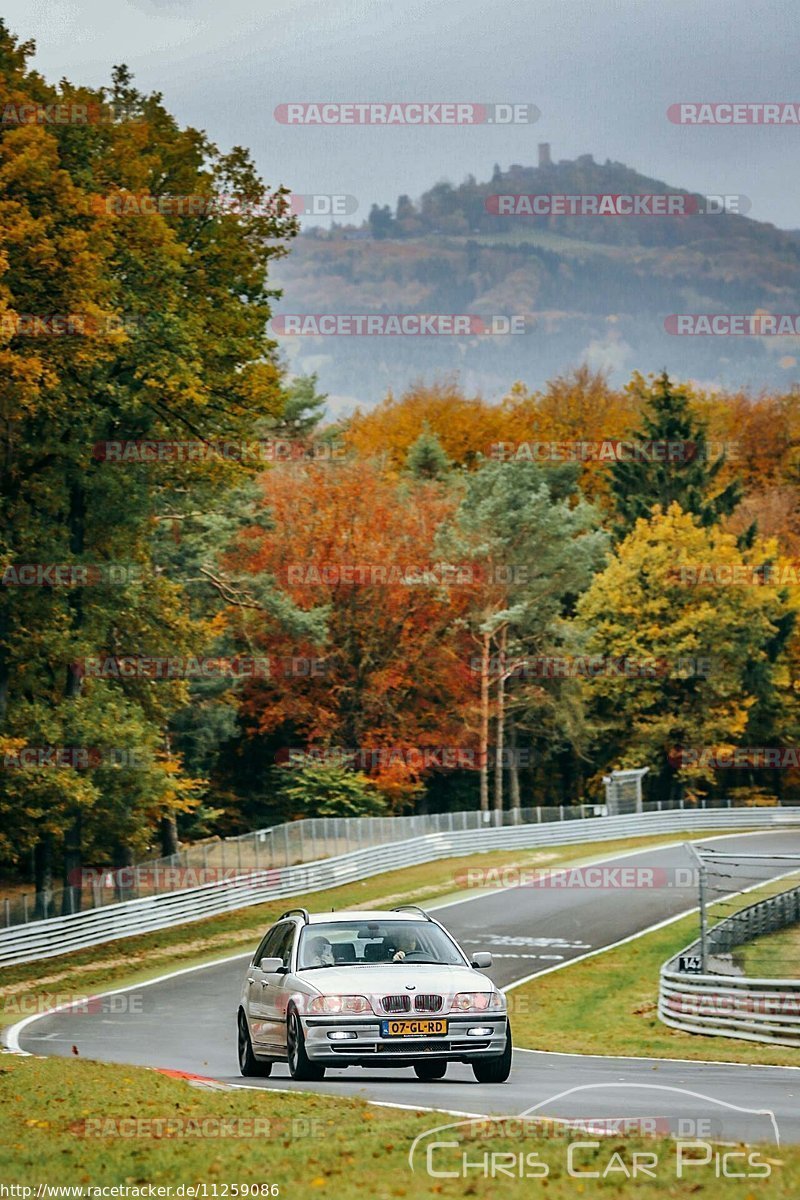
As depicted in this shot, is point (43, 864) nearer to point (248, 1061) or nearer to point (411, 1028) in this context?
point (248, 1061)

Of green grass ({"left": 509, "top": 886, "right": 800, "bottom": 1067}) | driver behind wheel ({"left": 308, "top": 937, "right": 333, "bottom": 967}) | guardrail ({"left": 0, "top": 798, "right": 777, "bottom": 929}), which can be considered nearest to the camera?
driver behind wheel ({"left": 308, "top": 937, "right": 333, "bottom": 967})

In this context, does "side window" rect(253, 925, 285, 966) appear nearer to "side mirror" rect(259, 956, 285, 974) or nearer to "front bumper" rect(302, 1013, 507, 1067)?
"side mirror" rect(259, 956, 285, 974)

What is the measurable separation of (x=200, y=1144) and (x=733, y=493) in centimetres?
8126

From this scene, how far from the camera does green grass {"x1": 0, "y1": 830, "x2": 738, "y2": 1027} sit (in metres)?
31.7

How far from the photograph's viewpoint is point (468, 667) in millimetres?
73000

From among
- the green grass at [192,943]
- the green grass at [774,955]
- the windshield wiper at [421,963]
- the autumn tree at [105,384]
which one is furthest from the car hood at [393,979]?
the autumn tree at [105,384]

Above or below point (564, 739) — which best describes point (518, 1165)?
above

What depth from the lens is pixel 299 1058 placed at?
14328 millimetres

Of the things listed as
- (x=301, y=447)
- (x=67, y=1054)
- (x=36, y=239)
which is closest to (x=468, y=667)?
(x=301, y=447)

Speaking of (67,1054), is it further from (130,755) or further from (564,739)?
(564,739)

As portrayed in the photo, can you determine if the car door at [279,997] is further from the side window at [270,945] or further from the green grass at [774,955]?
the green grass at [774,955]

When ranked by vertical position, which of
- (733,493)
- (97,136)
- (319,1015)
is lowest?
(319,1015)

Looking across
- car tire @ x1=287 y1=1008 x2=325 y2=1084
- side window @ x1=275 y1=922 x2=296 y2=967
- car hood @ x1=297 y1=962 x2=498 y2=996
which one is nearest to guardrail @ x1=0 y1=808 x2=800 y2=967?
side window @ x1=275 y1=922 x2=296 y2=967

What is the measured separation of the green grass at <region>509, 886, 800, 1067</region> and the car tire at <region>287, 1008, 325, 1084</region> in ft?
21.1
